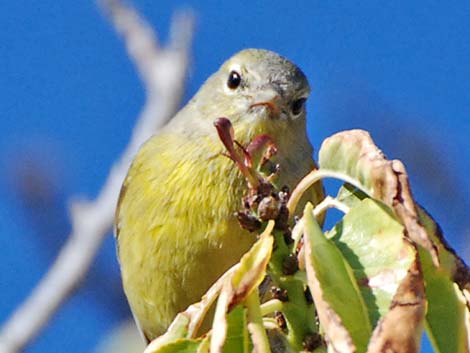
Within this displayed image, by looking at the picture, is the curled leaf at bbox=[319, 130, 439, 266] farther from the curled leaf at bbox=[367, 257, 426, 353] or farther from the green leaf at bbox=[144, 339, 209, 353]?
the green leaf at bbox=[144, 339, 209, 353]

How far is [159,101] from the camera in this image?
5121mm

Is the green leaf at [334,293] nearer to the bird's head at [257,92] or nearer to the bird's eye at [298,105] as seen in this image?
the bird's head at [257,92]

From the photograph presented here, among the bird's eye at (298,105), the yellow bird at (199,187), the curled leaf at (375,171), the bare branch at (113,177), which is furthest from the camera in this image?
the bare branch at (113,177)

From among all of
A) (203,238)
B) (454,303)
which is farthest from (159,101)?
(454,303)

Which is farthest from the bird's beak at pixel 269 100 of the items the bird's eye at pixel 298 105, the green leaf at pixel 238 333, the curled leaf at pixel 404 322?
the curled leaf at pixel 404 322

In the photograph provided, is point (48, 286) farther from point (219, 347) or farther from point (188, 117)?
point (219, 347)

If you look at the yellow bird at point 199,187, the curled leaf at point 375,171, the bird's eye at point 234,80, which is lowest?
the curled leaf at point 375,171

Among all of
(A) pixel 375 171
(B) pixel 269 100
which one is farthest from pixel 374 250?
(B) pixel 269 100

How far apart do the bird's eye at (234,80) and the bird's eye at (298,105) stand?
8.9 inches

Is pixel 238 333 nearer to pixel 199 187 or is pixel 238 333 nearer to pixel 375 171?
pixel 375 171

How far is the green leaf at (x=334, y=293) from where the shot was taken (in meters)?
1.40

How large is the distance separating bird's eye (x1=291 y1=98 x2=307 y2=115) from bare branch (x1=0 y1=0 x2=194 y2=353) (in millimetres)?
1154

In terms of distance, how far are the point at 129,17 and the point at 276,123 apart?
1545mm

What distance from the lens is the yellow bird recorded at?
352cm
